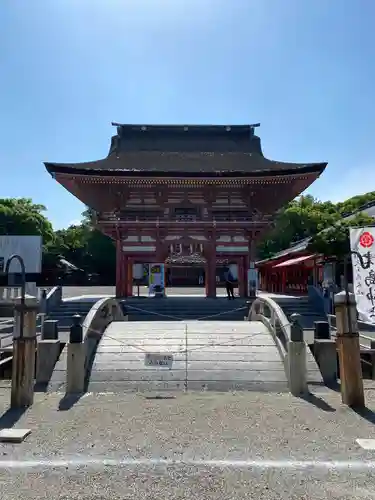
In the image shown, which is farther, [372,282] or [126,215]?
[126,215]

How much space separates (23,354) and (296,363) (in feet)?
15.0

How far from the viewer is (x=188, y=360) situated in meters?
7.85

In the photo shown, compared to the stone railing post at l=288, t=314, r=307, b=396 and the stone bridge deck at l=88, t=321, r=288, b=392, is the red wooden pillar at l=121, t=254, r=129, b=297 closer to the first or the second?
the stone bridge deck at l=88, t=321, r=288, b=392

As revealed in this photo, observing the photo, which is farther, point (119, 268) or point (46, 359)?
point (119, 268)

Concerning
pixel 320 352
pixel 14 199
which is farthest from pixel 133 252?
pixel 14 199

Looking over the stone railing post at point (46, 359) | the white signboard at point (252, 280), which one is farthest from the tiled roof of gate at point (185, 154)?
the stone railing post at point (46, 359)

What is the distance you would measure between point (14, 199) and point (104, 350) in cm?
4454

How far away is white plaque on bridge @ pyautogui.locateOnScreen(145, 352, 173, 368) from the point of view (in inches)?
301

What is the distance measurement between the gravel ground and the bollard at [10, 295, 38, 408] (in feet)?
0.84

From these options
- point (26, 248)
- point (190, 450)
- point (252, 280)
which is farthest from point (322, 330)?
point (26, 248)

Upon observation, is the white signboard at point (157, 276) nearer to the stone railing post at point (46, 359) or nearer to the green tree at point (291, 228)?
the stone railing post at point (46, 359)

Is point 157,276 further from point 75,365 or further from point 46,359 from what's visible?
point 75,365

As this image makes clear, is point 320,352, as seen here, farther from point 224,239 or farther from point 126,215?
point 126,215

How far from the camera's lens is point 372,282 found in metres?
7.25
